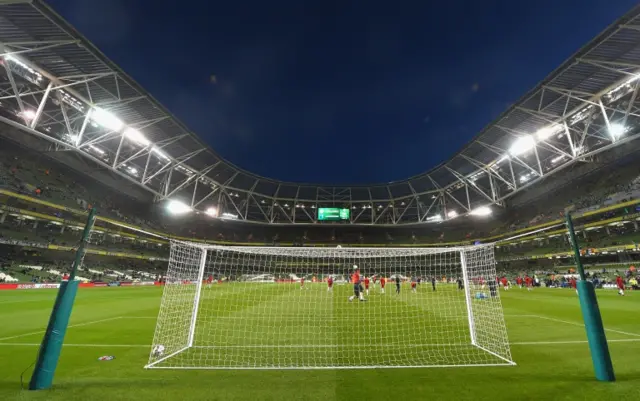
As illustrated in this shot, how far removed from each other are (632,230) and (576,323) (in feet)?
121

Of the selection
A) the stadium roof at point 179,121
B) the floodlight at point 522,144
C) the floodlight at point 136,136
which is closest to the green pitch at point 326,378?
the stadium roof at point 179,121

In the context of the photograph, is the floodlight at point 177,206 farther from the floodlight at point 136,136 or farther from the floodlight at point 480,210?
the floodlight at point 480,210

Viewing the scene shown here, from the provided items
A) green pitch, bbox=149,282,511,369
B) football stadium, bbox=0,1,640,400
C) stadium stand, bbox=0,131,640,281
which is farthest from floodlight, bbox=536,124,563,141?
green pitch, bbox=149,282,511,369

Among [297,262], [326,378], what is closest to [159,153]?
[297,262]

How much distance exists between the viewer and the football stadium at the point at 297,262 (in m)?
4.25

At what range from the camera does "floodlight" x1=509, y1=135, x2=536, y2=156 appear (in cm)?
2480

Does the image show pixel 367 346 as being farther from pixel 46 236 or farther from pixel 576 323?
pixel 46 236

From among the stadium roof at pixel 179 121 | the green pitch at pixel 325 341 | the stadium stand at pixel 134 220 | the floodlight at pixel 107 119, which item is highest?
the stadium roof at pixel 179 121

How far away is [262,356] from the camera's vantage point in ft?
18.0

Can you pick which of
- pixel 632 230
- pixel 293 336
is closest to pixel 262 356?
pixel 293 336

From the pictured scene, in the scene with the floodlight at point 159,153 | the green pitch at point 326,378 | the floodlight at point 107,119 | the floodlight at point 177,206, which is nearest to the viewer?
the green pitch at point 326,378

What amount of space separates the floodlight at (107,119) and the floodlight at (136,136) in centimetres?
74

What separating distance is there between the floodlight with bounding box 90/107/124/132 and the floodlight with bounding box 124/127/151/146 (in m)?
0.74

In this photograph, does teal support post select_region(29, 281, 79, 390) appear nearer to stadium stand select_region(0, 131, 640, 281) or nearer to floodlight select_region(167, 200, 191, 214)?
stadium stand select_region(0, 131, 640, 281)
